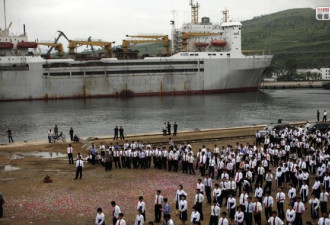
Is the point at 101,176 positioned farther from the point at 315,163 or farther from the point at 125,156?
the point at 315,163

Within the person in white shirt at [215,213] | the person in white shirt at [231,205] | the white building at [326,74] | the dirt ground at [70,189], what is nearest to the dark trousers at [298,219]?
the dirt ground at [70,189]

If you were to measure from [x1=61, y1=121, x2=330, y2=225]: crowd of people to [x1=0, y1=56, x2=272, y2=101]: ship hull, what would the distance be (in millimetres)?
57818

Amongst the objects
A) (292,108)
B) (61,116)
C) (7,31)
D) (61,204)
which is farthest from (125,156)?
(7,31)

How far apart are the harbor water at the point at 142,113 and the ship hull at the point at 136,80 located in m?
3.22

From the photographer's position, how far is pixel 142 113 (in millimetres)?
59750

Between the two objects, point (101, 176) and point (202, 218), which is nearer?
point (202, 218)

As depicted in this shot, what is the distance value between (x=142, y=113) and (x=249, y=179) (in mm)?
43176

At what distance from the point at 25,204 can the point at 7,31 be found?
258 ft

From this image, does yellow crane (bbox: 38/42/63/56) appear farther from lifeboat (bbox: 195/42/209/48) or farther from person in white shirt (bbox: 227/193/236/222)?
person in white shirt (bbox: 227/193/236/222)

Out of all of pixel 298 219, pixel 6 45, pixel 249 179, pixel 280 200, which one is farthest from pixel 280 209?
pixel 6 45

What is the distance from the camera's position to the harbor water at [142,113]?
47869mm

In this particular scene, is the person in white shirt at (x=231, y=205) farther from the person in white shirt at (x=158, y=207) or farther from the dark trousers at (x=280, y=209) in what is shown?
the person in white shirt at (x=158, y=207)

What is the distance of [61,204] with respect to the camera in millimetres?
16172

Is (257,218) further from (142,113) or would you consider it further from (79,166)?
(142,113)
